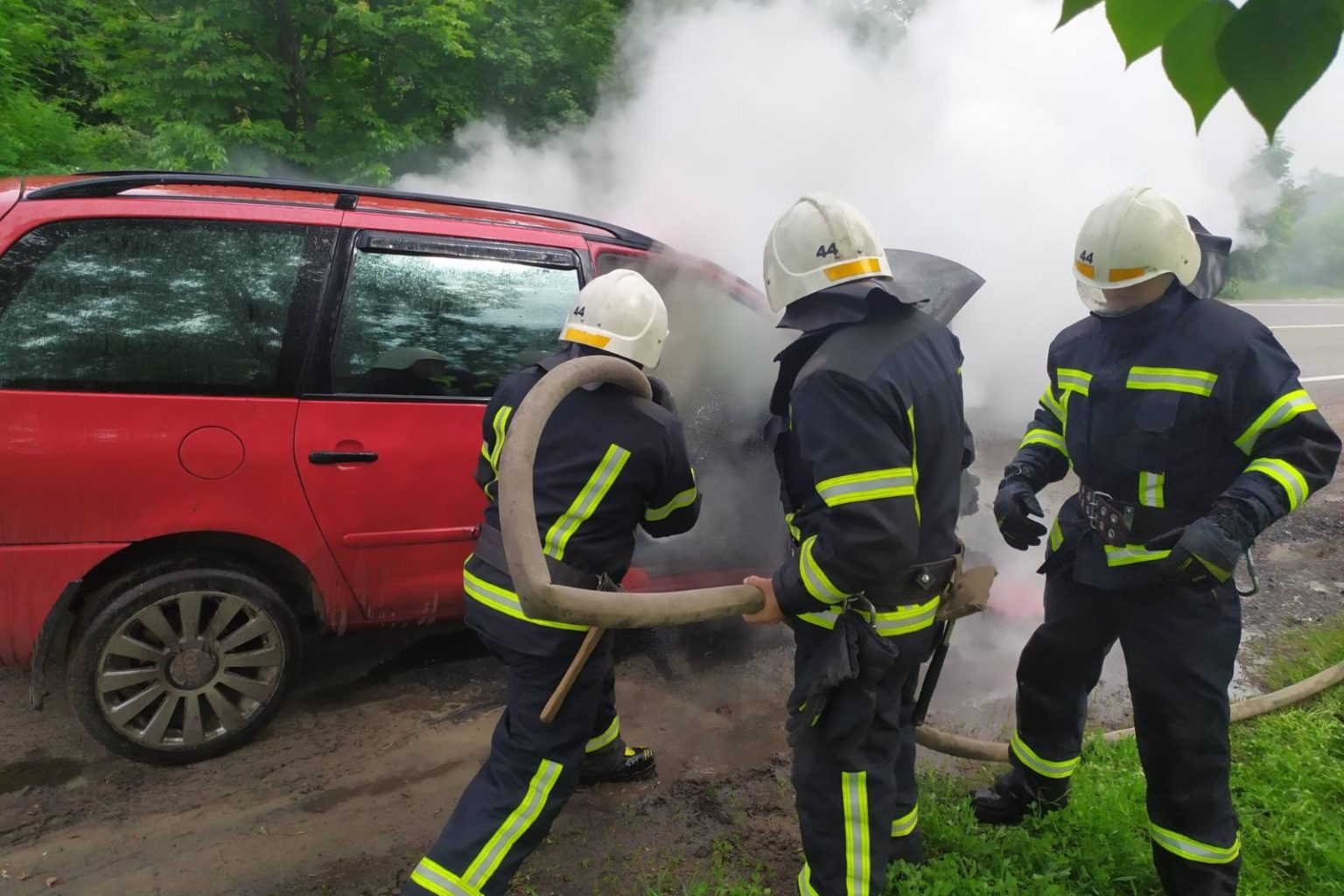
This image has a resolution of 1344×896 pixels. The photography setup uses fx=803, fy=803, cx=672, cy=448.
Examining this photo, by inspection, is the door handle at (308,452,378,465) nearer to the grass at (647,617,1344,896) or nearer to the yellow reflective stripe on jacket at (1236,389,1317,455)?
the grass at (647,617,1344,896)

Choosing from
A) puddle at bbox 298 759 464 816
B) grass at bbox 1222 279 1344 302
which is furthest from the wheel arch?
grass at bbox 1222 279 1344 302

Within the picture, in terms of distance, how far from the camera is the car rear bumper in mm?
2363

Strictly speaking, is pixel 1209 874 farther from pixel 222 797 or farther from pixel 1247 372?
pixel 222 797

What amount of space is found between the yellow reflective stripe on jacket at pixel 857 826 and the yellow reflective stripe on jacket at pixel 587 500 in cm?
90

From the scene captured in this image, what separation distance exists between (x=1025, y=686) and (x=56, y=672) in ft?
11.2

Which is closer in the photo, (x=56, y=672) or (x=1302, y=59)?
(x=1302, y=59)

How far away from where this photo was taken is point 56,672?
9.70 ft

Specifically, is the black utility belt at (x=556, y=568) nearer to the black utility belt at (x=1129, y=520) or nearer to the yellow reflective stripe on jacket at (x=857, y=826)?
the yellow reflective stripe on jacket at (x=857, y=826)

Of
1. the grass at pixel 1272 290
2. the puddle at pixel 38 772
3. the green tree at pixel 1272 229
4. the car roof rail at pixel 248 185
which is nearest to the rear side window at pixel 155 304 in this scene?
the car roof rail at pixel 248 185

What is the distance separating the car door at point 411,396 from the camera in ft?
8.96

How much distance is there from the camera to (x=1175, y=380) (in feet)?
6.76

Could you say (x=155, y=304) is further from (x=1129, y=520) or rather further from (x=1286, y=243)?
(x=1286, y=243)

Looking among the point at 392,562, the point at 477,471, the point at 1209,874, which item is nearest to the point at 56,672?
the point at 392,562

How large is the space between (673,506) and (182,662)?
1.72 metres
